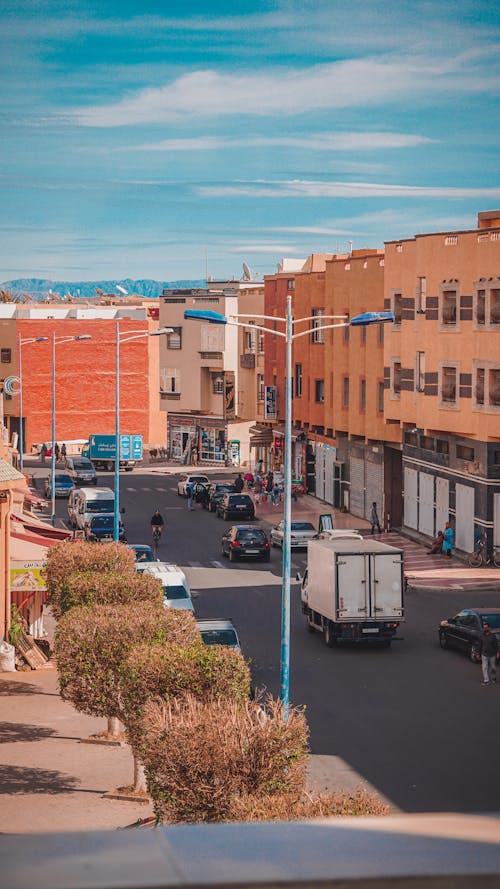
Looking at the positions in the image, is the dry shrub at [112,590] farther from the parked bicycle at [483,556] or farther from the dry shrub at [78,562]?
the parked bicycle at [483,556]

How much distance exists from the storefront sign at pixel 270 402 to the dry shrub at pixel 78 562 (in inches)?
1841

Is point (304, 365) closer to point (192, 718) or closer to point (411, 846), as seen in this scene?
point (192, 718)

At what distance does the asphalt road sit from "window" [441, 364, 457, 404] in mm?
9183

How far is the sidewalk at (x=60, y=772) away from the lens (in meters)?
18.7

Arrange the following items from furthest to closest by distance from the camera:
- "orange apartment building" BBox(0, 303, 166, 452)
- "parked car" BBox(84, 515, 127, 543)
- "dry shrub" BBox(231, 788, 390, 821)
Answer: "orange apartment building" BBox(0, 303, 166, 452) < "parked car" BBox(84, 515, 127, 543) < "dry shrub" BBox(231, 788, 390, 821)

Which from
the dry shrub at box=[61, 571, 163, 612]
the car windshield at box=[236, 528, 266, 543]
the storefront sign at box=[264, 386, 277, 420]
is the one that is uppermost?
the storefront sign at box=[264, 386, 277, 420]

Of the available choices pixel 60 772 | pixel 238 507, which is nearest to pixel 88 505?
pixel 238 507

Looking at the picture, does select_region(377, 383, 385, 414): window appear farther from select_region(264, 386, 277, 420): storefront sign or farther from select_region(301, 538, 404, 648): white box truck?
select_region(301, 538, 404, 648): white box truck

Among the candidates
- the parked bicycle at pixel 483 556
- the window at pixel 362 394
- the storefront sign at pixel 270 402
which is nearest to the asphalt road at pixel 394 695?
the parked bicycle at pixel 483 556

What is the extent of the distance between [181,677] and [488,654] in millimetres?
12693

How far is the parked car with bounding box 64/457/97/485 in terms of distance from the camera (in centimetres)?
8056

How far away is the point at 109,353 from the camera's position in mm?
113375

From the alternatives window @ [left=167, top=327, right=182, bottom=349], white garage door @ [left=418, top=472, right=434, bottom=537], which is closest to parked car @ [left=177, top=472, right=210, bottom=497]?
Result: white garage door @ [left=418, top=472, right=434, bottom=537]

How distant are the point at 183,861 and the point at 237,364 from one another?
9216 cm
